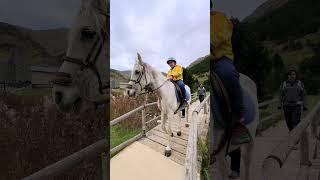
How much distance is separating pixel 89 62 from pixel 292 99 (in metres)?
1.65

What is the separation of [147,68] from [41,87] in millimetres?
1292

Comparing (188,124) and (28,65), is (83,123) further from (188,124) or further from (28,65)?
(188,124)

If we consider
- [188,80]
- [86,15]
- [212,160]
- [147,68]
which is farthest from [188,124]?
[86,15]

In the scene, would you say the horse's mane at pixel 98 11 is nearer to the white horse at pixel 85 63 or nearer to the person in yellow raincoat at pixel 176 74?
the white horse at pixel 85 63

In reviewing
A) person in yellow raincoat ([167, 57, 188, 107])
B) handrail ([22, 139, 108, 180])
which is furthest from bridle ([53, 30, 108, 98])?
person in yellow raincoat ([167, 57, 188, 107])

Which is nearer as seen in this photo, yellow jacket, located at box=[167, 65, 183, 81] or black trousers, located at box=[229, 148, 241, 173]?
black trousers, located at box=[229, 148, 241, 173]

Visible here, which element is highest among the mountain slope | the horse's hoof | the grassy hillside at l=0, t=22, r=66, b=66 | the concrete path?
the mountain slope

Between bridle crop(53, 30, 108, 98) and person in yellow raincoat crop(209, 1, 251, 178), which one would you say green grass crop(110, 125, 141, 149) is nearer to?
bridle crop(53, 30, 108, 98)

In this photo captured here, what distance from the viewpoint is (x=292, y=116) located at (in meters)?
3.03

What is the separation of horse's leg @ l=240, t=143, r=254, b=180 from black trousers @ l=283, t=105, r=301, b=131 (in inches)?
12.9

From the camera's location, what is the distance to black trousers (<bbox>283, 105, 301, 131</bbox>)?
3.04m

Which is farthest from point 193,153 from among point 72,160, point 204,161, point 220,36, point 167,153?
point 220,36

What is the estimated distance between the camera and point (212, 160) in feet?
10.7

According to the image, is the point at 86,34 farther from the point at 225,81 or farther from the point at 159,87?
the point at 159,87
